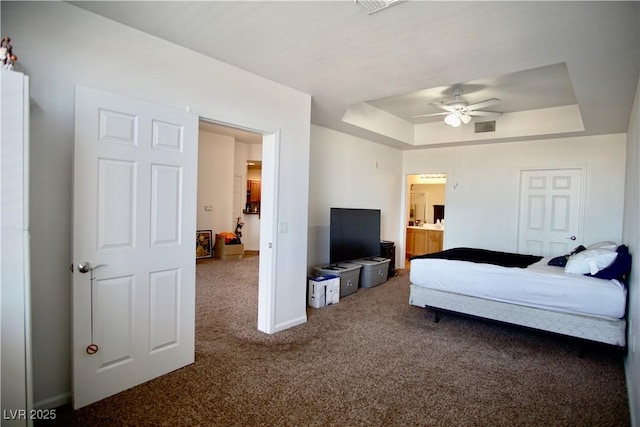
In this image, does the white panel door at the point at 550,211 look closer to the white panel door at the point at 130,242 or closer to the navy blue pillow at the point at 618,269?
the navy blue pillow at the point at 618,269

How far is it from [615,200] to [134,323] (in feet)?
21.1

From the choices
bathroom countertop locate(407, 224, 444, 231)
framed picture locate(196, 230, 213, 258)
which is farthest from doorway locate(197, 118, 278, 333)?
bathroom countertop locate(407, 224, 444, 231)

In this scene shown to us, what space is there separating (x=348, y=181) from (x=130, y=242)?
3.97m

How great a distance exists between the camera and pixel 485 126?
5812 mm

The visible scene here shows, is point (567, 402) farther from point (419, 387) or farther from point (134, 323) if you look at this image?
point (134, 323)

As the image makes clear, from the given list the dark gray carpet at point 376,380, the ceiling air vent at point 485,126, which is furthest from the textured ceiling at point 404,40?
the dark gray carpet at point 376,380

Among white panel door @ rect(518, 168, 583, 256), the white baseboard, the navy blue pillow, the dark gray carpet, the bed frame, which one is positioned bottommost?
the dark gray carpet

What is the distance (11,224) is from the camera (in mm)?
1702

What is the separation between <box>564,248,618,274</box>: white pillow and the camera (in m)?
3.18

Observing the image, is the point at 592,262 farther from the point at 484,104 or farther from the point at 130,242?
the point at 130,242

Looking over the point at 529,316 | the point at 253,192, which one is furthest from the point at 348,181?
the point at 253,192

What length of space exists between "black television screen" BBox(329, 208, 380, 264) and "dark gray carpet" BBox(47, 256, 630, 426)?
4.51ft

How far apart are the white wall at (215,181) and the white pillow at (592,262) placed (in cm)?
661

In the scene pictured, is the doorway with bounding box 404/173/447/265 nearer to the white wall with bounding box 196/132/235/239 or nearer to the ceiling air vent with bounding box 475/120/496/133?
the ceiling air vent with bounding box 475/120/496/133
